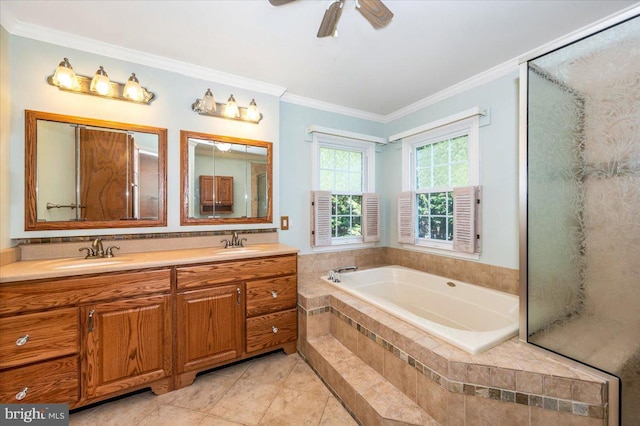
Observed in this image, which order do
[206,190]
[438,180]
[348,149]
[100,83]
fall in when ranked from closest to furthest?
[100,83] < [206,190] < [438,180] < [348,149]

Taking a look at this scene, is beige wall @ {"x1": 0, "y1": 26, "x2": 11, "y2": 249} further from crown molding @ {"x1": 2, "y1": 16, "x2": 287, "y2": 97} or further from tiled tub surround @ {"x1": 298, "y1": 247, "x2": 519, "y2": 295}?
tiled tub surround @ {"x1": 298, "y1": 247, "x2": 519, "y2": 295}

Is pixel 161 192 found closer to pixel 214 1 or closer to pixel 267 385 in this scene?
pixel 214 1

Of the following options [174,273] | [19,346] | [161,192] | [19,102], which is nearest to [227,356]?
[174,273]

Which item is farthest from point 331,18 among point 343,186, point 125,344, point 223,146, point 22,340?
point 22,340

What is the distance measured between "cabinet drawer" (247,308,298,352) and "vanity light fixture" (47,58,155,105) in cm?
195

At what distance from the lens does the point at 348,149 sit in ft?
10.4

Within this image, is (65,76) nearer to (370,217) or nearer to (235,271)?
(235,271)

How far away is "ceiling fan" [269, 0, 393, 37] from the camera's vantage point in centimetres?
130

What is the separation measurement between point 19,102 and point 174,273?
4.98 ft

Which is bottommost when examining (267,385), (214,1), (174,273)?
(267,385)

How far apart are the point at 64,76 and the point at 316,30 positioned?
174 cm

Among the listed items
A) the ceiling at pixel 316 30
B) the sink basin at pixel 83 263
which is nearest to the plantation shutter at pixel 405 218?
the ceiling at pixel 316 30

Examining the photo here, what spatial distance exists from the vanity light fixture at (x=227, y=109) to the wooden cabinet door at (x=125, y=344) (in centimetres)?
156

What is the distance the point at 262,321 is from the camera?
2.08 meters
